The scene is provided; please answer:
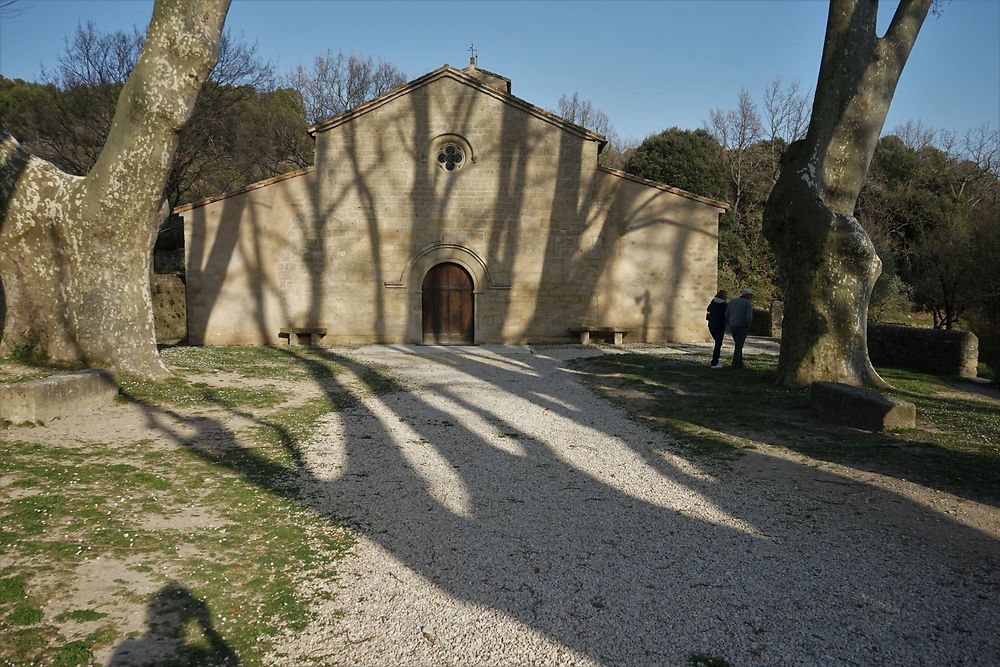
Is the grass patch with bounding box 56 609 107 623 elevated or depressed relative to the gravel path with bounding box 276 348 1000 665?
depressed

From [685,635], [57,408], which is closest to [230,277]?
[57,408]

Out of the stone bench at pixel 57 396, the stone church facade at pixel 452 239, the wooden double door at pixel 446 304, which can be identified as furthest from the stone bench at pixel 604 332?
the stone bench at pixel 57 396

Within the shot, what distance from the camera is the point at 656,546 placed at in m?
4.29

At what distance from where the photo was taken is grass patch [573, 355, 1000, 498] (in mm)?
5984

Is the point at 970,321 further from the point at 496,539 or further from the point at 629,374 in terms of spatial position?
the point at 496,539

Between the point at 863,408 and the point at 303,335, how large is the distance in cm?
1423

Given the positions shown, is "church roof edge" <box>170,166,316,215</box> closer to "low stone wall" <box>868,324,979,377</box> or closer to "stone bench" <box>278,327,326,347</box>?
"stone bench" <box>278,327,326,347</box>

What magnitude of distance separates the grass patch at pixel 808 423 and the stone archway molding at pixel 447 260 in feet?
21.4

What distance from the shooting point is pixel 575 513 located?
4953mm

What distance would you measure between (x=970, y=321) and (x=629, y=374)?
25.1ft

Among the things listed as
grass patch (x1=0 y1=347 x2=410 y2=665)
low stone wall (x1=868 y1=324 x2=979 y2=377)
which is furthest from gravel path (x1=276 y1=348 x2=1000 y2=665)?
low stone wall (x1=868 y1=324 x2=979 y2=377)

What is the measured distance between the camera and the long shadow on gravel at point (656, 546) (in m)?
3.14

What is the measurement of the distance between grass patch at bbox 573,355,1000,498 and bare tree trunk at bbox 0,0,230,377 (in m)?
7.45

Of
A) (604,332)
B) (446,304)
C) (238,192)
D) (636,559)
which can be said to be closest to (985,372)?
(604,332)
